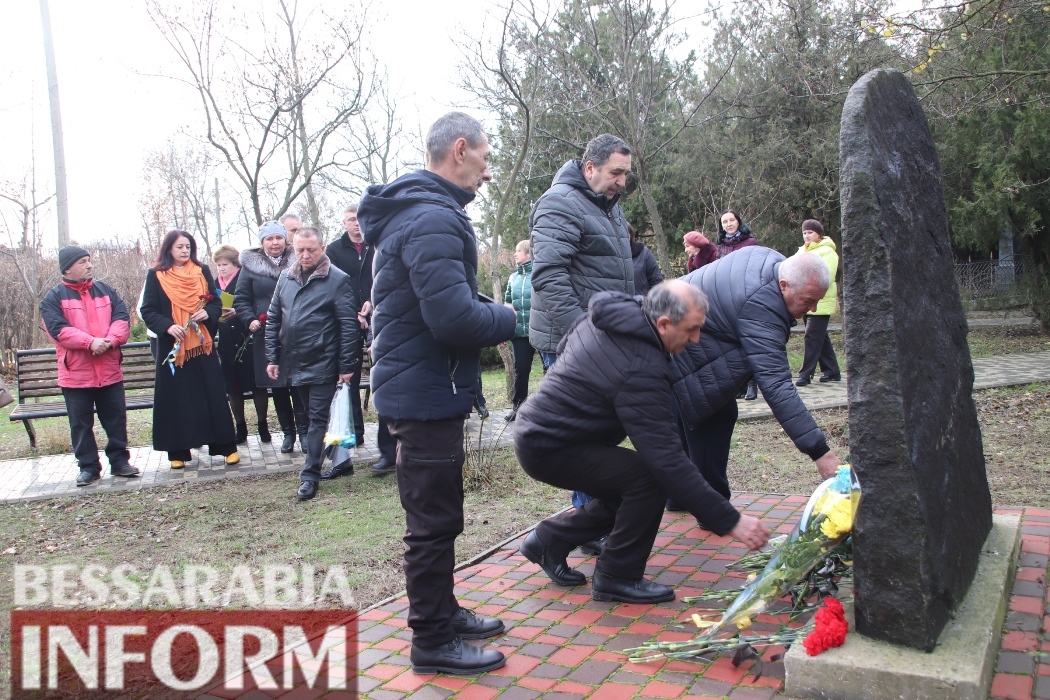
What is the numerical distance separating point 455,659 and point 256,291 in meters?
5.59

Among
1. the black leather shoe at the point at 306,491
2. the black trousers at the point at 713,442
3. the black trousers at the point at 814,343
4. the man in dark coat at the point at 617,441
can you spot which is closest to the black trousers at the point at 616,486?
the man in dark coat at the point at 617,441

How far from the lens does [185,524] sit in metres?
5.95

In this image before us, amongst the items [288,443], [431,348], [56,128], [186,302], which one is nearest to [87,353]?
[186,302]

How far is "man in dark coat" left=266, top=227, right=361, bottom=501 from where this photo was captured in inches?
265

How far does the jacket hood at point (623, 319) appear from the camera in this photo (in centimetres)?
359

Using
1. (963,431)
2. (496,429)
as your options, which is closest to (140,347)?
(496,429)

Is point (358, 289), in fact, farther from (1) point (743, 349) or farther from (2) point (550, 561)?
(1) point (743, 349)

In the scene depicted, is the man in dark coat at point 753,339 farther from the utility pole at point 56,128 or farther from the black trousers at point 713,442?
the utility pole at point 56,128

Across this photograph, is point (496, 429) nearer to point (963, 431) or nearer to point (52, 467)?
point (52, 467)

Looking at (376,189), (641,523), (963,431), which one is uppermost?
(376,189)

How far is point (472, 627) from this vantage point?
3.69 meters

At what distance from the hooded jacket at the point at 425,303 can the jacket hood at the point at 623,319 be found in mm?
396

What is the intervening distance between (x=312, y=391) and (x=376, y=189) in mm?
3578

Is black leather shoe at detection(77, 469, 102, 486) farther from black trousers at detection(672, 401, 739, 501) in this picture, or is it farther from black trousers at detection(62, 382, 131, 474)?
black trousers at detection(672, 401, 739, 501)
